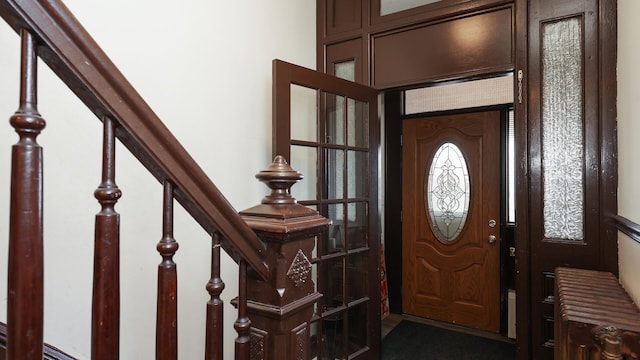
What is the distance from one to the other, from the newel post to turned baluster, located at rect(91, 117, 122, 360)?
30cm

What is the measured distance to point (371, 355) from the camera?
2.31 meters

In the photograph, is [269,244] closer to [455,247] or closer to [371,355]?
[371,355]

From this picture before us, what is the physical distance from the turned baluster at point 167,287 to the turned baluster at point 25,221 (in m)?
0.17

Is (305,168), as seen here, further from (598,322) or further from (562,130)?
(598,322)

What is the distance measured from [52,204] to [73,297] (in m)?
0.34

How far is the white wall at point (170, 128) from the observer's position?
1.18 m

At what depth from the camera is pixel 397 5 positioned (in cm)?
227

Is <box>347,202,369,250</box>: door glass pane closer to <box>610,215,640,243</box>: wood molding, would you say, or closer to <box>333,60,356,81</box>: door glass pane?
<box>333,60,356,81</box>: door glass pane

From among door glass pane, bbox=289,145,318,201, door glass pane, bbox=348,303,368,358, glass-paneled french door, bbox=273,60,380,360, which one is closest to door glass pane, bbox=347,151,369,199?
glass-paneled french door, bbox=273,60,380,360

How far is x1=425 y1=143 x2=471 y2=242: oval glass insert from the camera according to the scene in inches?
127

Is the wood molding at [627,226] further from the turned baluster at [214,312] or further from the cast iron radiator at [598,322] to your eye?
the turned baluster at [214,312]

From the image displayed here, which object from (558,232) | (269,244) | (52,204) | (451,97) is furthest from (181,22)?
(451,97)

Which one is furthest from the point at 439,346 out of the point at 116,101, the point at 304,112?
the point at 116,101

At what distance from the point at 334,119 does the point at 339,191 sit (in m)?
0.46
